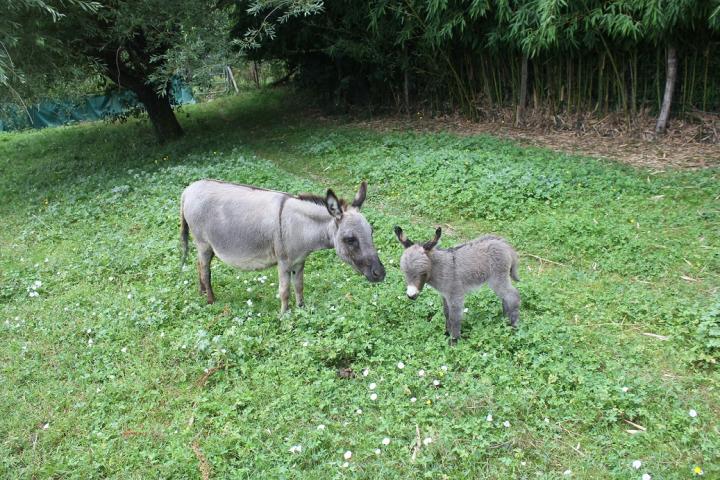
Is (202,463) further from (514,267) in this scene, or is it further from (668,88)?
(668,88)

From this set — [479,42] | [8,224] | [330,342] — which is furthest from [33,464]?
[479,42]

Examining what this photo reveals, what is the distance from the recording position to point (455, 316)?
4.96 m

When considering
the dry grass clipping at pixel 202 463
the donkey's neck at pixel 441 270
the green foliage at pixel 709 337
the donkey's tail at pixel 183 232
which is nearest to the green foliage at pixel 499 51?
the green foliage at pixel 709 337

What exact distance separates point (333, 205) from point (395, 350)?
1.52m

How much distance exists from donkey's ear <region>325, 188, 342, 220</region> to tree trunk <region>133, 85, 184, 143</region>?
11.6 m

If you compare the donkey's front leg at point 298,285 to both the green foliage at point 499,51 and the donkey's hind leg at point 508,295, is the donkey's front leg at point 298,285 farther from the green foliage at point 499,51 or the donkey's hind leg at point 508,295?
the green foliage at point 499,51

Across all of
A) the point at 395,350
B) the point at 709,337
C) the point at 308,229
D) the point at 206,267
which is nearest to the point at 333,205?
the point at 308,229

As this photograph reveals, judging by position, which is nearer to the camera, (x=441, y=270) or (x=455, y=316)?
(x=441, y=270)

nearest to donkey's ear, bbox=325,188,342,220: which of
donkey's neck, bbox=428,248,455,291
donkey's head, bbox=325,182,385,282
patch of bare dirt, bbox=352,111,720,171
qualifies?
donkey's head, bbox=325,182,385,282

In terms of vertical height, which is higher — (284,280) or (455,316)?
(284,280)

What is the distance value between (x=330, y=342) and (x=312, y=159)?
26.2 ft

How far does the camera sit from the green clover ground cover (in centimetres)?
398

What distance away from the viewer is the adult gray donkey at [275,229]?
207 inches

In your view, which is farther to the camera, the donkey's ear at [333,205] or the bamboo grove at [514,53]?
the bamboo grove at [514,53]
